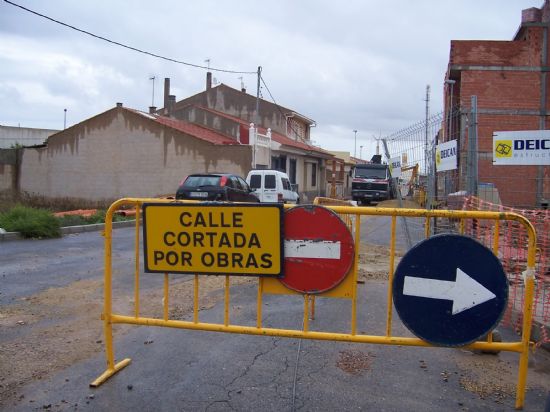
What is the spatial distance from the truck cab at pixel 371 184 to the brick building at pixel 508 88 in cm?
1616

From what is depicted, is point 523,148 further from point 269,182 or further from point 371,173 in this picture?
point 371,173

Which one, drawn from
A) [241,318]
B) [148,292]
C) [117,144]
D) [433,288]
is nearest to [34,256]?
[148,292]

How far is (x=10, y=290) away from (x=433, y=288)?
5870 millimetres

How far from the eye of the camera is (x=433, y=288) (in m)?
3.95

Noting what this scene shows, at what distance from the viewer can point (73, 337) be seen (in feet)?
17.5

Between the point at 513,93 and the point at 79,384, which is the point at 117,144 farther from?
the point at 79,384

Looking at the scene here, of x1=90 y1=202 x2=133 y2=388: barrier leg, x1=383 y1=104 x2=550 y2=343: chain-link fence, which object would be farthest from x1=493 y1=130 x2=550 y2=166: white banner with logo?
x1=90 y1=202 x2=133 y2=388: barrier leg

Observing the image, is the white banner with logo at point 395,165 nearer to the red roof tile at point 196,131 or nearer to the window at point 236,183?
the window at point 236,183

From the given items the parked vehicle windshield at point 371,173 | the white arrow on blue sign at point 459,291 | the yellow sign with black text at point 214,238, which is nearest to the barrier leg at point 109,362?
the yellow sign with black text at point 214,238

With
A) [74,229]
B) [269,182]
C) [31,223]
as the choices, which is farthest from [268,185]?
[31,223]

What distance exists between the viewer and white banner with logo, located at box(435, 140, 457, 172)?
351 inches

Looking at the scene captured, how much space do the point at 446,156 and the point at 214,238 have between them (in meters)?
6.16

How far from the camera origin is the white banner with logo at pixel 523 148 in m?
8.95

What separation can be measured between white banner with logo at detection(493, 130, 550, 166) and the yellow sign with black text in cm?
638
